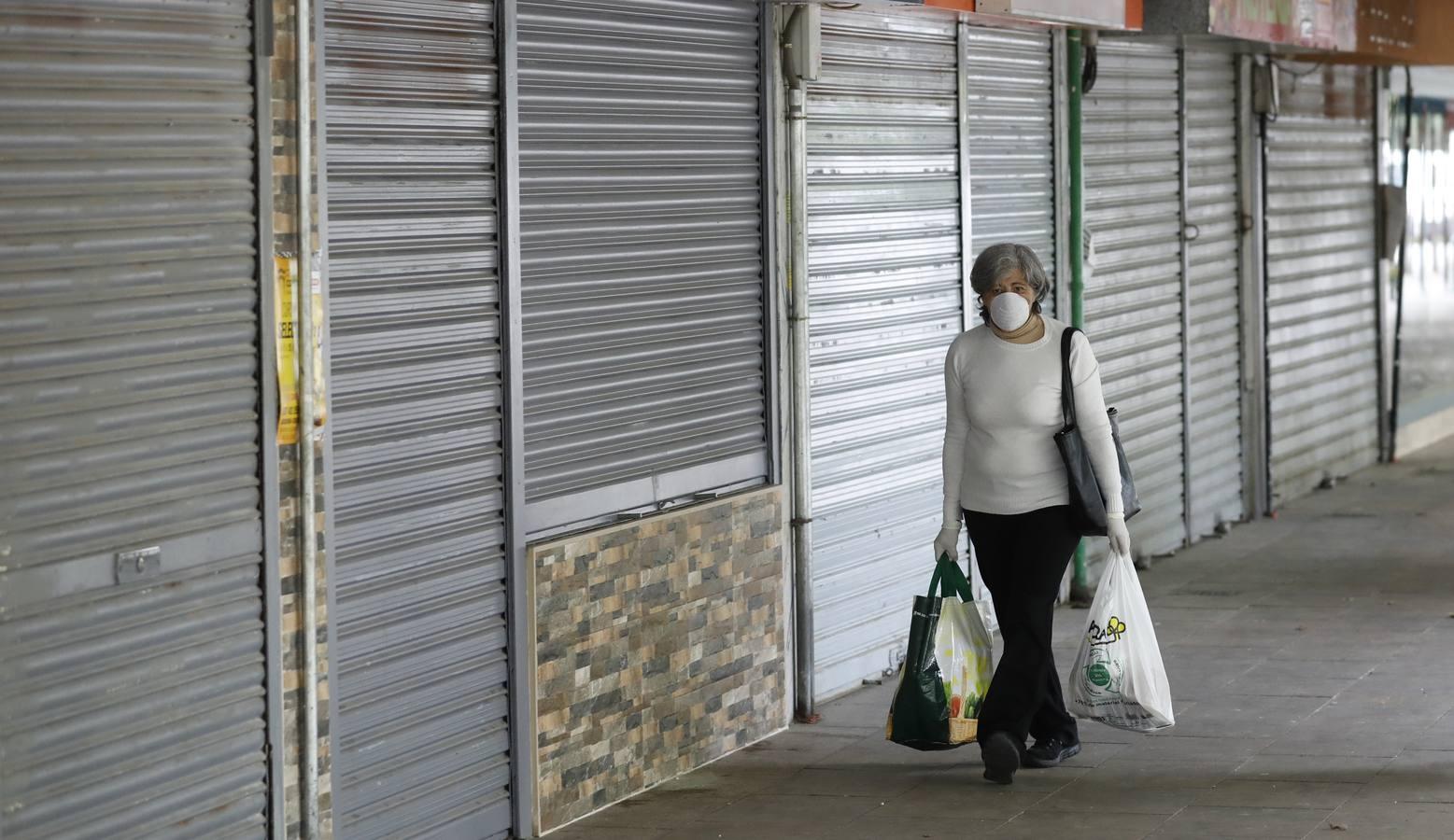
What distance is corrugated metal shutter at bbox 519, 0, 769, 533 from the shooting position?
679 cm

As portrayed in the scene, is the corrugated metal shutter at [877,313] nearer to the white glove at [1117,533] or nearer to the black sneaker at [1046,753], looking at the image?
the black sneaker at [1046,753]

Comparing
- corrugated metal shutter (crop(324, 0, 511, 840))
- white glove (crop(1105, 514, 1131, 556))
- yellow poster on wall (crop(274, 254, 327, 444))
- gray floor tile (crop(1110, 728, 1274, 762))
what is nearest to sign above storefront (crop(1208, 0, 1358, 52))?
gray floor tile (crop(1110, 728, 1274, 762))

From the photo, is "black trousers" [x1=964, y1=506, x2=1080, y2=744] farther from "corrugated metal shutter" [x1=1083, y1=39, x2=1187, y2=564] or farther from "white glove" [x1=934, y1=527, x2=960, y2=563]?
"corrugated metal shutter" [x1=1083, y1=39, x2=1187, y2=564]

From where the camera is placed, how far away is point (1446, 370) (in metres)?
19.7

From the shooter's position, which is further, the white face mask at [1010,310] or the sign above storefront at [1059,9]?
the sign above storefront at [1059,9]

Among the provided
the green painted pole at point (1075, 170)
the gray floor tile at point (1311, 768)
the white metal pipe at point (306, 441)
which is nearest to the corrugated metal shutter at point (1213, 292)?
the green painted pole at point (1075, 170)

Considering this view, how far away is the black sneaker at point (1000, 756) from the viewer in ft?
23.7

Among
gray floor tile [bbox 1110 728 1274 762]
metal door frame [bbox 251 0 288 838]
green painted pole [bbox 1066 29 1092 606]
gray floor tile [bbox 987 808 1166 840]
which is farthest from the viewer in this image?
green painted pole [bbox 1066 29 1092 606]

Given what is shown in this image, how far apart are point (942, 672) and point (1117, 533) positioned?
0.81m

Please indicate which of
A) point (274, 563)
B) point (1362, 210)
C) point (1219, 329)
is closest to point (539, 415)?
point (274, 563)

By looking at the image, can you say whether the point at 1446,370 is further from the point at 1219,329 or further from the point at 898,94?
the point at 898,94

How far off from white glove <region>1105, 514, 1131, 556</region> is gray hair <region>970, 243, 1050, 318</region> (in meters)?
0.82

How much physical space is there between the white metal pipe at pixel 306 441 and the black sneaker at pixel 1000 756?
Answer: 2526mm

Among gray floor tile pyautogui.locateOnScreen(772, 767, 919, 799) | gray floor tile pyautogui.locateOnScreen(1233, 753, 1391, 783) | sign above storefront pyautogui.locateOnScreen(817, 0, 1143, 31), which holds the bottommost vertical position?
gray floor tile pyautogui.locateOnScreen(772, 767, 919, 799)
